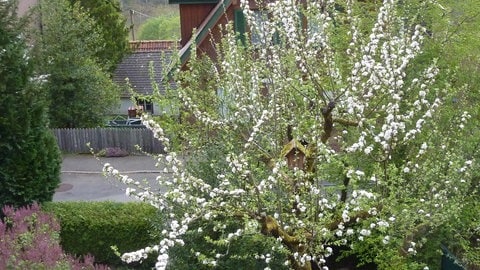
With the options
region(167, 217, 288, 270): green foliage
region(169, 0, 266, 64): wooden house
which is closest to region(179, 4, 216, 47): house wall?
region(169, 0, 266, 64): wooden house

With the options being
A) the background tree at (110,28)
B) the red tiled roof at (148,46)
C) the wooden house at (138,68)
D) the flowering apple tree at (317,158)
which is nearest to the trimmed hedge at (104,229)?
the flowering apple tree at (317,158)

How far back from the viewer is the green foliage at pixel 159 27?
44.2m

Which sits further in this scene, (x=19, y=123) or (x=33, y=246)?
(x=19, y=123)

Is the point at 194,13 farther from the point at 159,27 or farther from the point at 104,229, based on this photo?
the point at 159,27

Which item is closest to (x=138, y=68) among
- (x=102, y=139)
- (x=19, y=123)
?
(x=102, y=139)

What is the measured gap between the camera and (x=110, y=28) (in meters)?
27.9

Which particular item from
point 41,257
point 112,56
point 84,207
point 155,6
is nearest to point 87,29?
point 112,56

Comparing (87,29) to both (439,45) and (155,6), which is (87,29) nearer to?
(439,45)

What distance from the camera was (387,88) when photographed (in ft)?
19.5

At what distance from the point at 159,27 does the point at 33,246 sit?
40.5 meters

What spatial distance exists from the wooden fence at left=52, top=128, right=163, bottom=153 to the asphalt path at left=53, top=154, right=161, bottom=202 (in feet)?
1.56

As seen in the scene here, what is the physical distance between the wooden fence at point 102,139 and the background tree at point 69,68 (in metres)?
0.91

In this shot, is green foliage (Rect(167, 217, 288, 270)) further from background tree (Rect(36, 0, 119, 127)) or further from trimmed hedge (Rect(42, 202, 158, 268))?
background tree (Rect(36, 0, 119, 127))

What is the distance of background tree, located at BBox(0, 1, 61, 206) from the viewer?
31.2ft
